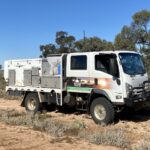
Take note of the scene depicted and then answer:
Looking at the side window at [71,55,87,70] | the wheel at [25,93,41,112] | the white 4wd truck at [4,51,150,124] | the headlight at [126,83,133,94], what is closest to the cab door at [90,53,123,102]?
the white 4wd truck at [4,51,150,124]

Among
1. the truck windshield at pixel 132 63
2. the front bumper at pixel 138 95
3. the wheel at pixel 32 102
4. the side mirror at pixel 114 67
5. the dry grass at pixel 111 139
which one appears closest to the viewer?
the dry grass at pixel 111 139

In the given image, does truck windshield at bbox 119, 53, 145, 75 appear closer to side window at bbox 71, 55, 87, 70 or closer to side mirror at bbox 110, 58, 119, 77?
side mirror at bbox 110, 58, 119, 77

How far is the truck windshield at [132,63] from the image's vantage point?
13688 mm

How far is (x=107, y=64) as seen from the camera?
45.7 ft

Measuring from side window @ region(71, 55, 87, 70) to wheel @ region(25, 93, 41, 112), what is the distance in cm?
275

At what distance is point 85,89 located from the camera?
14656 mm

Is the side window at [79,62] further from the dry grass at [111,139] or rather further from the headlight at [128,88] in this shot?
the dry grass at [111,139]

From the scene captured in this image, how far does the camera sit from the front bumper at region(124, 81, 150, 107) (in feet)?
43.9

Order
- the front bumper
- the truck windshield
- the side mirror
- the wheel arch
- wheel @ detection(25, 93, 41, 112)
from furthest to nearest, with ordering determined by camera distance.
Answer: wheel @ detection(25, 93, 41, 112) < the wheel arch < the truck windshield < the side mirror < the front bumper

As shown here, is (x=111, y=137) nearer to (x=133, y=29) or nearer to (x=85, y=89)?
(x=85, y=89)

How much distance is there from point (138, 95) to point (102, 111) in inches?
54.9

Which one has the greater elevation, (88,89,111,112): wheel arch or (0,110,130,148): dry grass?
(88,89,111,112): wheel arch

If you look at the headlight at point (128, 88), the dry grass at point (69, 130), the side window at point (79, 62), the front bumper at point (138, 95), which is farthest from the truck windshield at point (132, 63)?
the dry grass at point (69, 130)

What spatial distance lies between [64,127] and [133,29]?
35.4 meters
